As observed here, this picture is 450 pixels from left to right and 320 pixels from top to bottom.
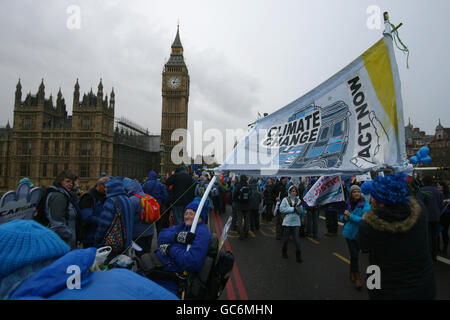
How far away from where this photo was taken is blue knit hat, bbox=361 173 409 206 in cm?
204

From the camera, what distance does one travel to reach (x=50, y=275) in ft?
3.71

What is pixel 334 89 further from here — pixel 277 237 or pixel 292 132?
pixel 277 237

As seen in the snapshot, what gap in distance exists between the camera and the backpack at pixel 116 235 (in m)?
3.39

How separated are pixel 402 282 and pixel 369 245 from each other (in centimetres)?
37

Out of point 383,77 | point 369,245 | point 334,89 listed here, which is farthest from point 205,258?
point 383,77

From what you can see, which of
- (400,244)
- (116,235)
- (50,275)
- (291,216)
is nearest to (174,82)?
(291,216)

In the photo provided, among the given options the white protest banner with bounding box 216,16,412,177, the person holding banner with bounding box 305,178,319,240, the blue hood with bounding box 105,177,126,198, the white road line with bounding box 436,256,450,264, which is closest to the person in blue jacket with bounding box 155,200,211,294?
the white protest banner with bounding box 216,16,412,177

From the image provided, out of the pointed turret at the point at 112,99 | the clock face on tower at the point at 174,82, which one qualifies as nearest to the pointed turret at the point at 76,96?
the pointed turret at the point at 112,99

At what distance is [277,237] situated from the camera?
26.2ft

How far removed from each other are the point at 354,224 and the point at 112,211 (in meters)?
4.13

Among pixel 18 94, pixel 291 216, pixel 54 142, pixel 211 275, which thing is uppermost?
pixel 18 94

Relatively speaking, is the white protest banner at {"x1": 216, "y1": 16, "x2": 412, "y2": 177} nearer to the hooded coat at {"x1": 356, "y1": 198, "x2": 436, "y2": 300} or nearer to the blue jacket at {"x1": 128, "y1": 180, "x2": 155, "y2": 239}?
the hooded coat at {"x1": 356, "y1": 198, "x2": 436, "y2": 300}

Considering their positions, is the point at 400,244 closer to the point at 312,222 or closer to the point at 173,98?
the point at 312,222

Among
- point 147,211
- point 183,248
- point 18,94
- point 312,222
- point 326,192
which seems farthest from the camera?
point 18,94
